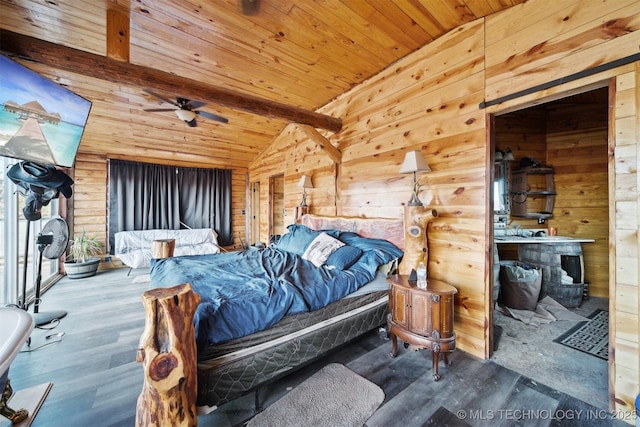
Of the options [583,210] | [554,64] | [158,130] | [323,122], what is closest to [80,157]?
[158,130]

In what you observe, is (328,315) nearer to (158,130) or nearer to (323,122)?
(323,122)

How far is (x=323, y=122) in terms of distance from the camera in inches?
132

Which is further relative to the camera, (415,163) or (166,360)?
(415,163)

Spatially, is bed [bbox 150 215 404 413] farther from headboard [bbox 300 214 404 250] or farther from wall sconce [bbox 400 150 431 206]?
wall sconce [bbox 400 150 431 206]

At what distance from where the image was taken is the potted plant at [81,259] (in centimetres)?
401

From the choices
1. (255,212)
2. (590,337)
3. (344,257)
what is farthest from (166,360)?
(255,212)

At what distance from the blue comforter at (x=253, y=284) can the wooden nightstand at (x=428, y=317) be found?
414mm

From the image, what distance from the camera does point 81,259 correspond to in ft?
13.8

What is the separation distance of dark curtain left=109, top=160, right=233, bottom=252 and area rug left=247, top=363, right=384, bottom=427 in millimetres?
4957

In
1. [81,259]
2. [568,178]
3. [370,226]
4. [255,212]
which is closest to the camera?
[370,226]

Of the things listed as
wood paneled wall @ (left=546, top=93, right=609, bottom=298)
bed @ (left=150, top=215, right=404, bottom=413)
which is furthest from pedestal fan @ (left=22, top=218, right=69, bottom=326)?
wood paneled wall @ (left=546, top=93, right=609, bottom=298)

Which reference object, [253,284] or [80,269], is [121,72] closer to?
[253,284]

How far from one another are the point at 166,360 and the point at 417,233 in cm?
203

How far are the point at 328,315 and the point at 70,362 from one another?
80.1 inches
